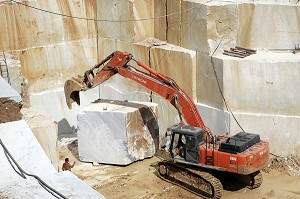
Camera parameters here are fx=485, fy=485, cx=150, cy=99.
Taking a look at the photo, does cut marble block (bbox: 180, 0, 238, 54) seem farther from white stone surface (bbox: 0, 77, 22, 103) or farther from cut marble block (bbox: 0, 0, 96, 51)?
white stone surface (bbox: 0, 77, 22, 103)

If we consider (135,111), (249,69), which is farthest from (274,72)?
(135,111)

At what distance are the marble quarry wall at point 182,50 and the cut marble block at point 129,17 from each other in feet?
0.10

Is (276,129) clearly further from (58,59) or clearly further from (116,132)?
(58,59)

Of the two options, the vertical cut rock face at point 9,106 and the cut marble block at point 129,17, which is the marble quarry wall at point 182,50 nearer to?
the cut marble block at point 129,17

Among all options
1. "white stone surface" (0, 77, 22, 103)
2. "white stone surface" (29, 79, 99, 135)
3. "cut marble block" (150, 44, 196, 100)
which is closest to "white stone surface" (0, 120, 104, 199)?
"white stone surface" (0, 77, 22, 103)

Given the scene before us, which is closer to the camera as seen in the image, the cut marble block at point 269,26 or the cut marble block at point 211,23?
the cut marble block at point 269,26

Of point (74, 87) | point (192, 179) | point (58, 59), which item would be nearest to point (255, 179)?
point (192, 179)

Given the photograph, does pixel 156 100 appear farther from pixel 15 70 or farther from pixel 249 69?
pixel 15 70

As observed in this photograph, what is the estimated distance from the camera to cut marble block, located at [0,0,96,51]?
15.2 metres

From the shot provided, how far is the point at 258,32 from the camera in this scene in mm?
13398

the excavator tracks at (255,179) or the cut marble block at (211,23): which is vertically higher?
the cut marble block at (211,23)

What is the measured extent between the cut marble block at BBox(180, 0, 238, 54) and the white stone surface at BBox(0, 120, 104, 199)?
6.02 meters

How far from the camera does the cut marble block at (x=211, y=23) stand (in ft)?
43.4

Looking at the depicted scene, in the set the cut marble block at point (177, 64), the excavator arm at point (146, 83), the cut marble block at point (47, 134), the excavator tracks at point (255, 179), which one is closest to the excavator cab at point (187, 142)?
the excavator arm at point (146, 83)
